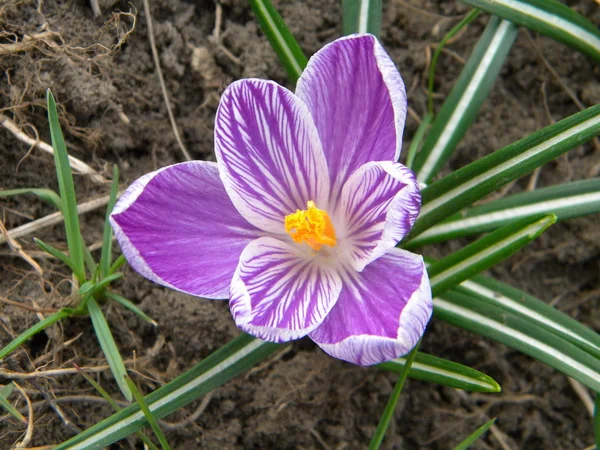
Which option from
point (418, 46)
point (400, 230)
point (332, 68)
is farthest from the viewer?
point (418, 46)

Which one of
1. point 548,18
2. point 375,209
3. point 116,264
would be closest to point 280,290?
point 375,209

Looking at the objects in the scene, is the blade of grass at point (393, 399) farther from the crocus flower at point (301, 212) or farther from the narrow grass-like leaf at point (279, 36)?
the narrow grass-like leaf at point (279, 36)

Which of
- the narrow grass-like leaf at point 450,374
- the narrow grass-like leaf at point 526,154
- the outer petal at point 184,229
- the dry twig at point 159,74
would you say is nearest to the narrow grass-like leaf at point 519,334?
the narrow grass-like leaf at point 450,374

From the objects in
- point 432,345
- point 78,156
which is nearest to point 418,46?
point 432,345

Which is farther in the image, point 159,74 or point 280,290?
point 159,74

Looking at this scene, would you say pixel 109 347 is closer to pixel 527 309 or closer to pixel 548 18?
pixel 527 309

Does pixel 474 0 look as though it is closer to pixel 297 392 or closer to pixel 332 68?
pixel 332 68
